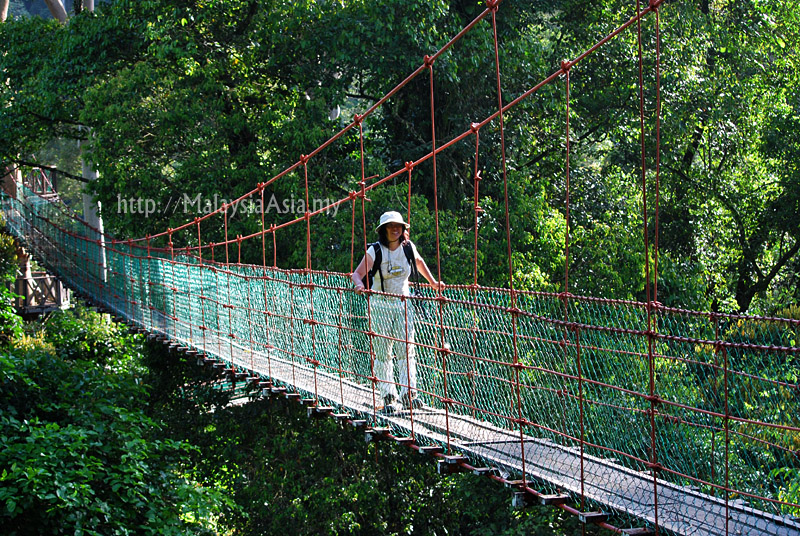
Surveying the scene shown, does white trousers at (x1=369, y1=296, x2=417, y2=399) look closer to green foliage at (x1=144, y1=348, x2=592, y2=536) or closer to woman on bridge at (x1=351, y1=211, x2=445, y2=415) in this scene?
woman on bridge at (x1=351, y1=211, x2=445, y2=415)

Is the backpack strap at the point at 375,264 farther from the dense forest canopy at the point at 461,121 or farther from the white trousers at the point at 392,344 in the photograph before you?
the dense forest canopy at the point at 461,121

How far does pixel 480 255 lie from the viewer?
23.8 feet

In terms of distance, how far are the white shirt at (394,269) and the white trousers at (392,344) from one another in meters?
0.06

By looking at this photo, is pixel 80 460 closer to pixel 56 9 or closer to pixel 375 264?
pixel 375 264

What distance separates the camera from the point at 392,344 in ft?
11.2

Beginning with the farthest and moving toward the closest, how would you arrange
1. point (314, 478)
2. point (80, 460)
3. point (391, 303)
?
point (314, 478) < point (80, 460) < point (391, 303)

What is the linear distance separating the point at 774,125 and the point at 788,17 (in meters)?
1.20

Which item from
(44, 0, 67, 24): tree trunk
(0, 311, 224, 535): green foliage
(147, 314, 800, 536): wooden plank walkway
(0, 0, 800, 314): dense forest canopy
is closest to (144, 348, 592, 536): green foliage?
(0, 311, 224, 535): green foliage

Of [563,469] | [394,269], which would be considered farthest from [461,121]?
[563,469]

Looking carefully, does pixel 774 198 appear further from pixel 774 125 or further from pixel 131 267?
pixel 131 267

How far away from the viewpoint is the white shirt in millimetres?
3340

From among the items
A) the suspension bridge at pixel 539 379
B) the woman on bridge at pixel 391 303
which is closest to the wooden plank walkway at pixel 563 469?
the suspension bridge at pixel 539 379

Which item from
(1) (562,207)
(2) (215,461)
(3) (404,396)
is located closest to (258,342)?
(3) (404,396)

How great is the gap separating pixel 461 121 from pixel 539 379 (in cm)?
413
